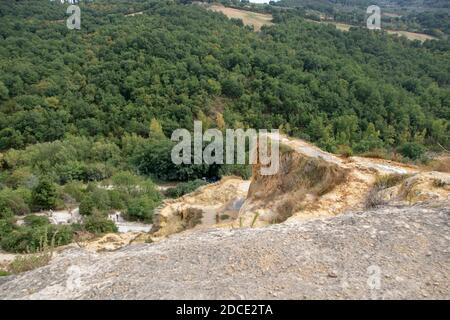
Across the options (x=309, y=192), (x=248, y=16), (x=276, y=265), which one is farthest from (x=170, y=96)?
(x=276, y=265)

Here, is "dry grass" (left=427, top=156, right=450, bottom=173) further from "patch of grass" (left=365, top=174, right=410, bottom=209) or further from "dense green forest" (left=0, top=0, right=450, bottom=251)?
"dense green forest" (left=0, top=0, right=450, bottom=251)

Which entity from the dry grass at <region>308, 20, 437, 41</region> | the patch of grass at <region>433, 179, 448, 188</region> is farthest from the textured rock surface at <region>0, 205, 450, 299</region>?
the dry grass at <region>308, 20, 437, 41</region>

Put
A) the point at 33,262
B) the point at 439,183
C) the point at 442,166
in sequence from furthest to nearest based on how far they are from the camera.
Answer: the point at 442,166 < the point at 439,183 < the point at 33,262

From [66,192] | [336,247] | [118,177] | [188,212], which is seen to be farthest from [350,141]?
[336,247]

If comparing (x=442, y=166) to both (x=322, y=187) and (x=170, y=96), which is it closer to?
(x=322, y=187)
